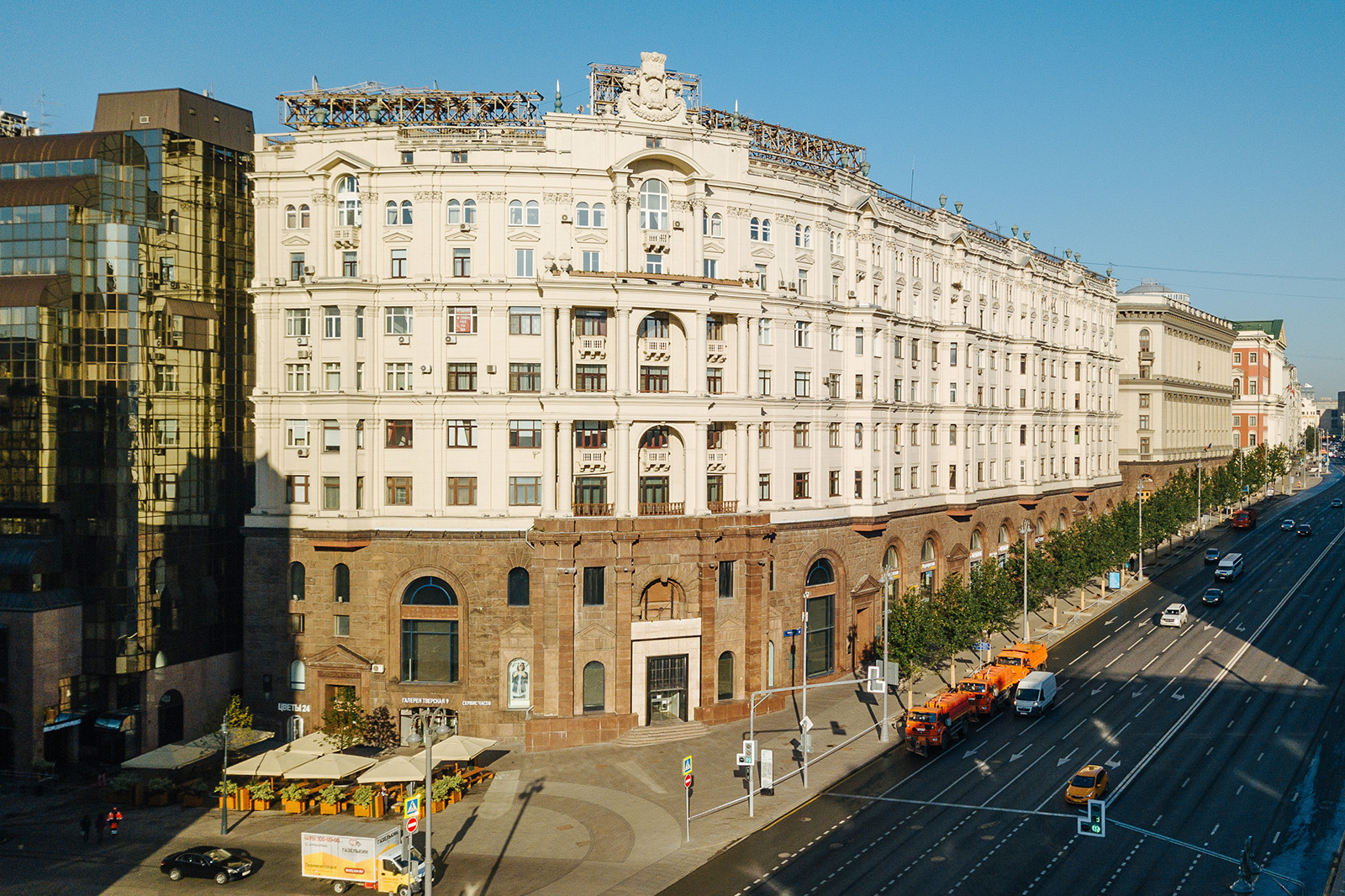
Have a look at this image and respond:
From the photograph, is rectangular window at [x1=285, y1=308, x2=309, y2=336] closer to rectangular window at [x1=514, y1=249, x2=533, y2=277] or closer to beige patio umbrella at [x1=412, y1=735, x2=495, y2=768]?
rectangular window at [x1=514, y1=249, x2=533, y2=277]

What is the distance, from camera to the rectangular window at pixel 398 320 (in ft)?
231

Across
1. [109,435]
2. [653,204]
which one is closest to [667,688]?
[653,204]

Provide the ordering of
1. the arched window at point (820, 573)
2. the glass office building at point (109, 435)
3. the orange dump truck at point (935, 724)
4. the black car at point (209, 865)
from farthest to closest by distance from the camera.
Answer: the arched window at point (820, 573) → the glass office building at point (109, 435) → the orange dump truck at point (935, 724) → the black car at point (209, 865)

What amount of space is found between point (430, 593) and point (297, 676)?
1069cm

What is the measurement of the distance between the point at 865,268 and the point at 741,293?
17394 mm

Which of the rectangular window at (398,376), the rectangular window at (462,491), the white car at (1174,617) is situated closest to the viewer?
the rectangular window at (462,491)

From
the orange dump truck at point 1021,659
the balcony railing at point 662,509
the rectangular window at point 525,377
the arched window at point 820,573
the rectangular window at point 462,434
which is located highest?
the rectangular window at point 525,377

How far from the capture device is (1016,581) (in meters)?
97.4

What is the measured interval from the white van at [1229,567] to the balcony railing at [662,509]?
72.6 meters

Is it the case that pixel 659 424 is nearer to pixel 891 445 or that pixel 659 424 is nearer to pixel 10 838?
pixel 891 445

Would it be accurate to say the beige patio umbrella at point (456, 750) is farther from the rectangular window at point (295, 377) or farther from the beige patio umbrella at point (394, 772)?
the rectangular window at point (295, 377)

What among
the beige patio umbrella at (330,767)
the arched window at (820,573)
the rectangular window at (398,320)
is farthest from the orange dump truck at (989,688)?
the rectangular window at (398,320)

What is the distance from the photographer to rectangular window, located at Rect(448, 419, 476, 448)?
230 feet

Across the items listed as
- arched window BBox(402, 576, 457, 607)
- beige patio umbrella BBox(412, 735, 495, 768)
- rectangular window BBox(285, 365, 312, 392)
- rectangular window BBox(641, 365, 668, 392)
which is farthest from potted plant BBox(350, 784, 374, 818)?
rectangular window BBox(641, 365, 668, 392)
